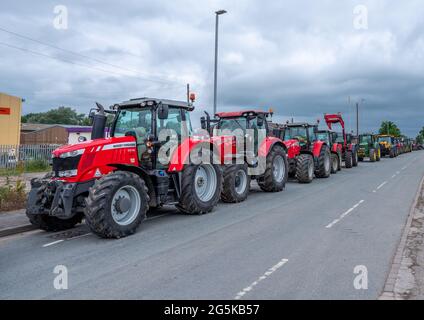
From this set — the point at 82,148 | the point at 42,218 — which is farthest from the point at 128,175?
the point at 42,218

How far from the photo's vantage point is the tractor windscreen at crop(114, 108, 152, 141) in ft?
29.3

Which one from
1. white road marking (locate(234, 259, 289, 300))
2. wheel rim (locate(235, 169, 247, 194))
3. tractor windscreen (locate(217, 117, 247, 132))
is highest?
tractor windscreen (locate(217, 117, 247, 132))

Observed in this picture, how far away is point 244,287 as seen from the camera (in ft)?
16.2

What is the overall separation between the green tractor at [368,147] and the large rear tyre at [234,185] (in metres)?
22.5

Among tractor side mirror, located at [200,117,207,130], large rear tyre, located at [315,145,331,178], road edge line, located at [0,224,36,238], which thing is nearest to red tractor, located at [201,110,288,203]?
tractor side mirror, located at [200,117,207,130]

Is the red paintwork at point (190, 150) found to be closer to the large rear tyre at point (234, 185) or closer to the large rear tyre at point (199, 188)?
the large rear tyre at point (199, 188)

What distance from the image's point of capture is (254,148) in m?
13.5

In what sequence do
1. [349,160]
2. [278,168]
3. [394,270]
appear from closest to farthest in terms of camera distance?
1. [394,270]
2. [278,168]
3. [349,160]

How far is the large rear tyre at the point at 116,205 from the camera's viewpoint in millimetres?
7062

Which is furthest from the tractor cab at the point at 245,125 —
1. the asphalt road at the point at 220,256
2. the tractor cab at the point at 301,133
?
the tractor cab at the point at 301,133

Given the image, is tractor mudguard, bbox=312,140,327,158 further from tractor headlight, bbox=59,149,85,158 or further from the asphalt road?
tractor headlight, bbox=59,149,85,158

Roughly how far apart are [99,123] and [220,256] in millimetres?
4179

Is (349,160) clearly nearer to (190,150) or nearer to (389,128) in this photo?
(190,150)
